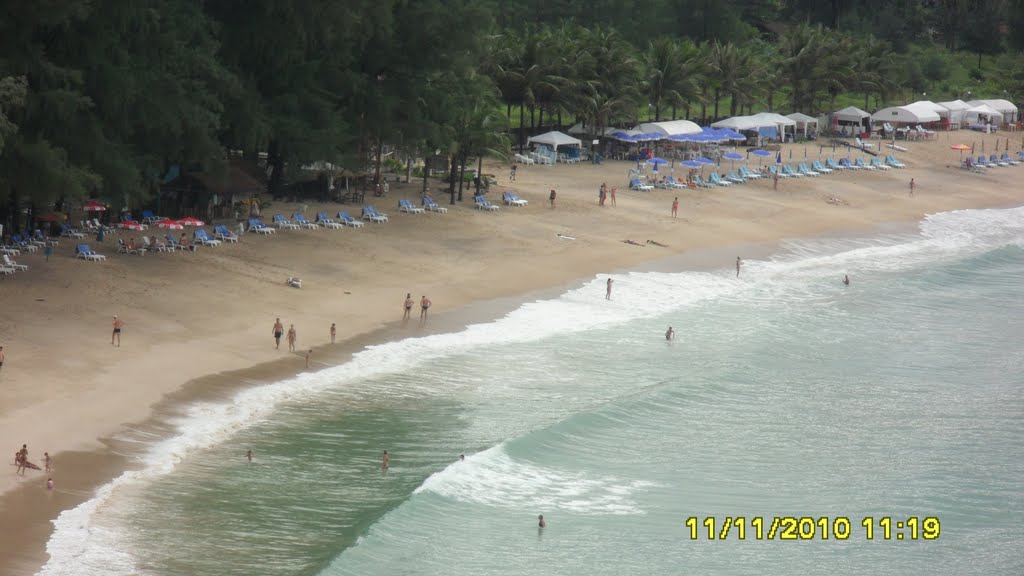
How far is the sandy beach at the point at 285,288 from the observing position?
87.5 feet

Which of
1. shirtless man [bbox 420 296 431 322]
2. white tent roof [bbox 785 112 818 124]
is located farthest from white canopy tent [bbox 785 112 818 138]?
shirtless man [bbox 420 296 431 322]

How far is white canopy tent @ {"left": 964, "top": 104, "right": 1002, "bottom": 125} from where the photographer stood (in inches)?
3652

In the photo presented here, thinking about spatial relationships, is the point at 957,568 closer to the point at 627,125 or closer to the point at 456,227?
the point at 456,227

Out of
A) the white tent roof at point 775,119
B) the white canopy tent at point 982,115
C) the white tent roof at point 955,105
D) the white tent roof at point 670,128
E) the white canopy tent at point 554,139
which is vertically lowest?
the white canopy tent at point 554,139

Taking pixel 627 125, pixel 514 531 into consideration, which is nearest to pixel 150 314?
pixel 514 531

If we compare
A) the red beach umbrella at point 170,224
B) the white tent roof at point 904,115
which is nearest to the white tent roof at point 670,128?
the white tent roof at point 904,115

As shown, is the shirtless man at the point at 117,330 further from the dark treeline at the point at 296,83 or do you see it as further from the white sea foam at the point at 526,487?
the white sea foam at the point at 526,487

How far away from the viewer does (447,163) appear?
57.2 metres

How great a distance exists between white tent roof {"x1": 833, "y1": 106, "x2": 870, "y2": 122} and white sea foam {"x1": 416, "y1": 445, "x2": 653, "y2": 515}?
2515 inches

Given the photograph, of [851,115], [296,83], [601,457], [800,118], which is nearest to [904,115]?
[851,115]

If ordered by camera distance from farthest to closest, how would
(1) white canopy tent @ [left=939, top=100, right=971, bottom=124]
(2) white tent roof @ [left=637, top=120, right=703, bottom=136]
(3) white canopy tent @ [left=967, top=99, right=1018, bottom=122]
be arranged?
(3) white canopy tent @ [left=967, top=99, right=1018, bottom=122] → (1) white canopy tent @ [left=939, top=100, right=971, bottom=124] → (2) white tent roof @ [left=637, top=120, right=703, bottom=136]

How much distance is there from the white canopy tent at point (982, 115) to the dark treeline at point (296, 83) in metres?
13.2

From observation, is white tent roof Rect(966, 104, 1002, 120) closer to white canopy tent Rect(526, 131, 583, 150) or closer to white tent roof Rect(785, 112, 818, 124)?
white tent roof Rect(785, 112, 818, 124)

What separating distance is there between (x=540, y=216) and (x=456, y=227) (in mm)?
4726
